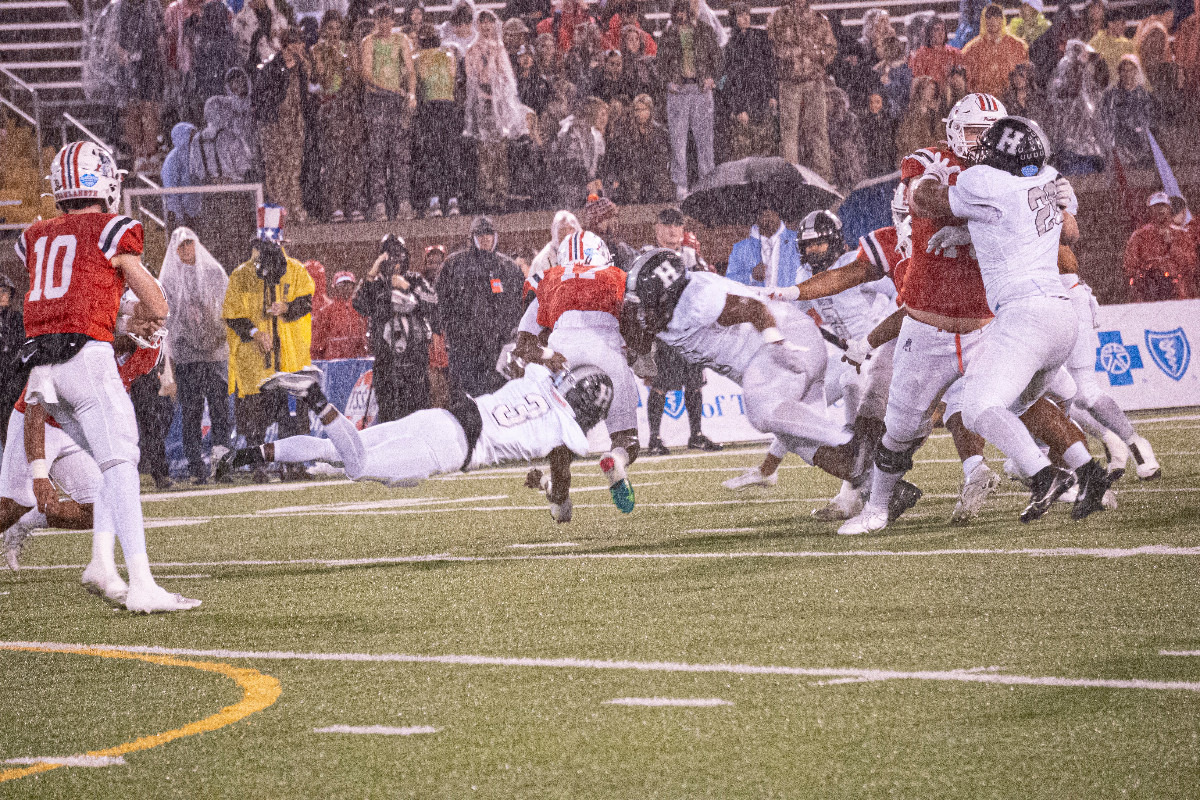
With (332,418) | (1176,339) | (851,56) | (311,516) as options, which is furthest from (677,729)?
(851,56)

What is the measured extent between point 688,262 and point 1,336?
618cm

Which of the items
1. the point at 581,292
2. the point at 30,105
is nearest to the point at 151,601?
the point at 581,292

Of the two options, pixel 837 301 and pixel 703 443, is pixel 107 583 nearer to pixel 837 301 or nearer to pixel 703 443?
pixel 837 301

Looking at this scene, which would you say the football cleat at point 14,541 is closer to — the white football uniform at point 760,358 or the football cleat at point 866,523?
the white football uniform at point 760,358

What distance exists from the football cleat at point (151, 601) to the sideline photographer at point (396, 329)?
7.83 meters

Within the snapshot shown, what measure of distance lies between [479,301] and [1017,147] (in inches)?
325

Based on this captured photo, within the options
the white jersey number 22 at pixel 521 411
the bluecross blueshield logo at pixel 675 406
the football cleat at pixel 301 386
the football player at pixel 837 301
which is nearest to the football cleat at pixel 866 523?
the football player at pixel 837 301

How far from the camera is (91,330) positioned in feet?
22.1

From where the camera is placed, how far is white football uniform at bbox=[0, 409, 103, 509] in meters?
7.34

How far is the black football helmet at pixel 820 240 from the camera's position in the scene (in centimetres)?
991

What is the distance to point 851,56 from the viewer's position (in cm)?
1862

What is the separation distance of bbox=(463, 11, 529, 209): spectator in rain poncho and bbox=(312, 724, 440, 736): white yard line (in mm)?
13431

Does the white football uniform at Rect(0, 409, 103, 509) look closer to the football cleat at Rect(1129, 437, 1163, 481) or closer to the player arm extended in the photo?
the player arm extended

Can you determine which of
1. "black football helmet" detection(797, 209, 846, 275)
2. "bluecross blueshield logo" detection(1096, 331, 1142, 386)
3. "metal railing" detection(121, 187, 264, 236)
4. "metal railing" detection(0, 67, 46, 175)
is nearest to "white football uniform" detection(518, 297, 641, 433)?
"black football helmet" detection(797, 209, 846, 275)
